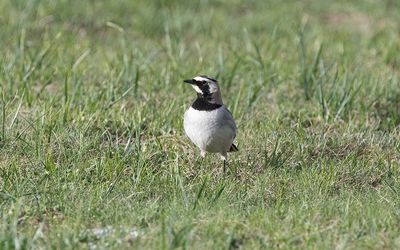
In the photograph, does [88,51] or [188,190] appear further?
[88,51]

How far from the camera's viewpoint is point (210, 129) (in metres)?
6.07

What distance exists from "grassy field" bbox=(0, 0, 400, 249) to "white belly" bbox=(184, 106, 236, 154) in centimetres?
20

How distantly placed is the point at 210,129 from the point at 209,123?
1.7 inches

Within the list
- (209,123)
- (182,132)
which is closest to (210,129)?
(209,123)

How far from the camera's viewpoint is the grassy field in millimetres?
4980

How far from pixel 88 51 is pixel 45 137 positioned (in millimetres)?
2076

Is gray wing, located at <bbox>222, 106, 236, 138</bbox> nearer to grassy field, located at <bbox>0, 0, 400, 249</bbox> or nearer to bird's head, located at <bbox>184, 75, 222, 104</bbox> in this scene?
bird's head, located at <bbox>184, 75, 222, 104</bbox>

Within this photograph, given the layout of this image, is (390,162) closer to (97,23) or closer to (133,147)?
(133,147)

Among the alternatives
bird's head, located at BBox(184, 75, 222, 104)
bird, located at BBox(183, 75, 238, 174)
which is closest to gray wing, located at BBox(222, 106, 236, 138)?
bird, located at BBox(183, 75, 238, 174)

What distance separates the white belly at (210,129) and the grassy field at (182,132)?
20 cm

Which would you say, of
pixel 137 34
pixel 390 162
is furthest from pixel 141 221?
pixel 137 34

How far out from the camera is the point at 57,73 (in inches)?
315

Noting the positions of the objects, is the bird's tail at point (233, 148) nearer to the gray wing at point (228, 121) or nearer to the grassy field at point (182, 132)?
the grassy field at point (182, 132)

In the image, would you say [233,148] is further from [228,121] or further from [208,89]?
[208,89]
